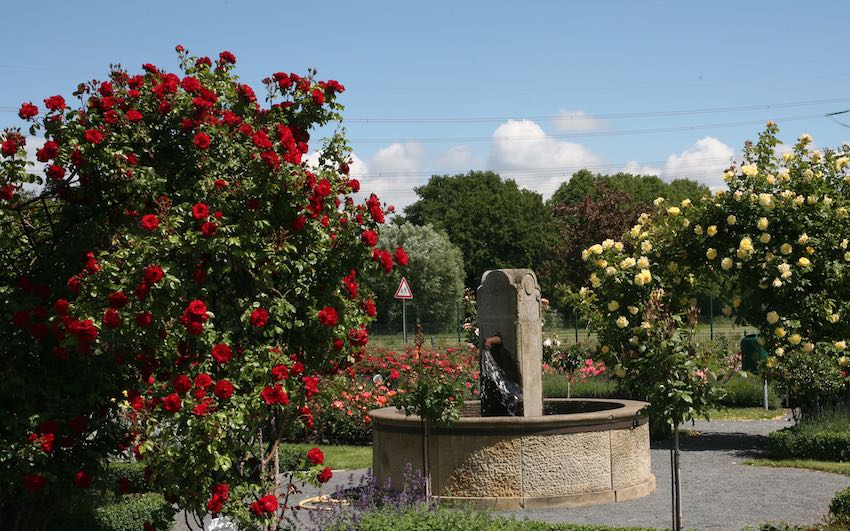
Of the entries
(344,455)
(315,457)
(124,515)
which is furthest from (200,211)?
(344,455)

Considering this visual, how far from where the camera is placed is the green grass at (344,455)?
560 inches

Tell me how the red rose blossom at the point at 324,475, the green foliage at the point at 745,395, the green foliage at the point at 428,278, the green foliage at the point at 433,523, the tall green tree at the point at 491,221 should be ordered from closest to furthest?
the red rose blossom at the point at 324,475, the green foliage at the point at 433,523, the green foliage at the point at 745,395, the green foliage at the point at 428,278, the tall green tree at the point at 491,221

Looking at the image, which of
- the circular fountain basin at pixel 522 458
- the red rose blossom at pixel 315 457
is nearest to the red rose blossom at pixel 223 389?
the red rose blossom at pixel 315 457

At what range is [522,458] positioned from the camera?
1021cm

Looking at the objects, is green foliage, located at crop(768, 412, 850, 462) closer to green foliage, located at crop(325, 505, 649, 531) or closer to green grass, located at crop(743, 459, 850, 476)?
green grass, located at crop(743, 459, 850, 476)

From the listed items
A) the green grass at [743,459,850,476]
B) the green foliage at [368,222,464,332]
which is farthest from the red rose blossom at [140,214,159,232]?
the green foliage at [368,222,464,332]

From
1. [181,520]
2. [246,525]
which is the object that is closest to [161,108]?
[246,525]

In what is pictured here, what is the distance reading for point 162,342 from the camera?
652cm

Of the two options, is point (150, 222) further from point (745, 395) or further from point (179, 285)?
point (745, 395)

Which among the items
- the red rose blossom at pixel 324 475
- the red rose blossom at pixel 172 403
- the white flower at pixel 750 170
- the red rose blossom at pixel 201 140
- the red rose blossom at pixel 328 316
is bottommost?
the red rose blossom at pixel 324 475

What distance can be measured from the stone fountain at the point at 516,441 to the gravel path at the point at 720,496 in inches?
9.4

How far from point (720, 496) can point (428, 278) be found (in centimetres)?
4698

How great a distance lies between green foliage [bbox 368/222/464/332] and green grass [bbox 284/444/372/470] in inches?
1542

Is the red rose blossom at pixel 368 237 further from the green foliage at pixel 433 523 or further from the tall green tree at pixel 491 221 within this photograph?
the tall green tree at pixel 491 221
